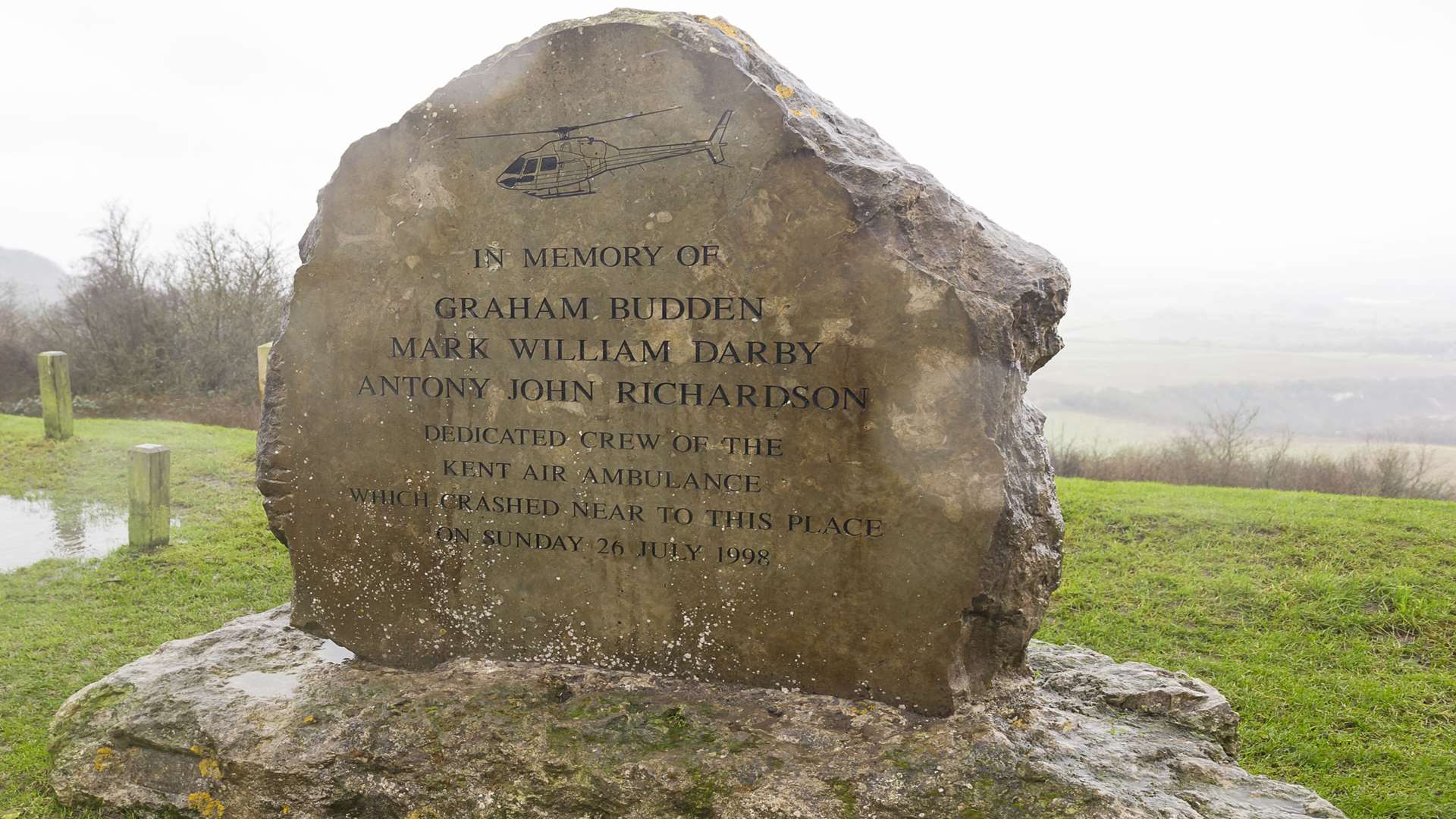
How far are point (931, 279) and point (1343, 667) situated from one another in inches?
145

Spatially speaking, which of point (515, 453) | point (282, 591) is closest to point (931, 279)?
point (515, 453)

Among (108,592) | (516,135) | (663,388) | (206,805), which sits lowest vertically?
(206,805)

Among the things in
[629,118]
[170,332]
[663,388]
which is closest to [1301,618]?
[663,388]

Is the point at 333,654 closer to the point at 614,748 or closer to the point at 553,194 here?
the point at 614,748

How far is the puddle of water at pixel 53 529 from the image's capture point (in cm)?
734

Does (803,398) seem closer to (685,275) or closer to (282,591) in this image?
(685,275)

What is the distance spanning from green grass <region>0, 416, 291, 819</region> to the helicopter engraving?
305cm

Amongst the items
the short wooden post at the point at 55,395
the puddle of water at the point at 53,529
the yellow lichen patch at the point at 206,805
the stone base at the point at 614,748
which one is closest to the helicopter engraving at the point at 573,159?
the stone base at the point at 614,748

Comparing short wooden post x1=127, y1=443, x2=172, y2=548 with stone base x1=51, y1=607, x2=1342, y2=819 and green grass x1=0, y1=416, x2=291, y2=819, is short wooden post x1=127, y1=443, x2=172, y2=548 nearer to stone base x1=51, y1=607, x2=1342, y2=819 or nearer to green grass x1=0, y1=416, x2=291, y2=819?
green grass x1=0, y1=416, x2=291, y2=819

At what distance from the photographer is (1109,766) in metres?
3.31

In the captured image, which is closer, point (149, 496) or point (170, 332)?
point (149, 496)

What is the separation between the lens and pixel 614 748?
11.2 ft

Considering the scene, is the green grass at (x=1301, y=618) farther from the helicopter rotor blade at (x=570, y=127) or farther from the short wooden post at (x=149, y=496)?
the short wooden post at (x=149, y=496)

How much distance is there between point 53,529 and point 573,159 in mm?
7094
